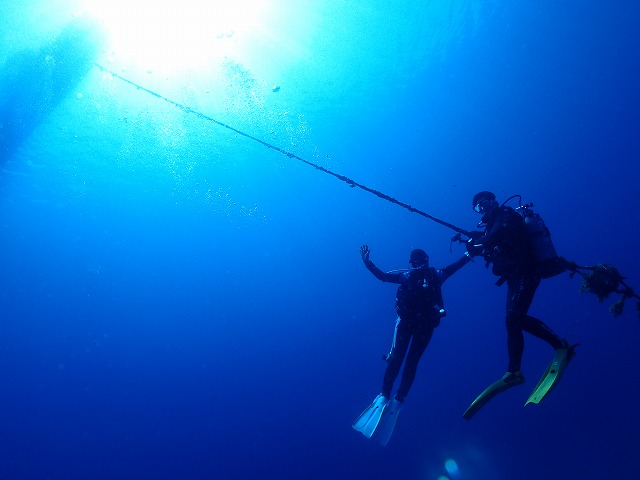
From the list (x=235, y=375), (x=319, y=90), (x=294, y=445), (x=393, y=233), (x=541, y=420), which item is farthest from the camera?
(x=235, y=375)

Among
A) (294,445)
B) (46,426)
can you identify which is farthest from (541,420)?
(46,426)

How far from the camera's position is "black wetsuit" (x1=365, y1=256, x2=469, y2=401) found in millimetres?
6973

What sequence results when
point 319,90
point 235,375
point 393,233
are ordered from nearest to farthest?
point 319,90, point 393,233, point 235,375

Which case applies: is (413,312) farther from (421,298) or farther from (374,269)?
(374,269)

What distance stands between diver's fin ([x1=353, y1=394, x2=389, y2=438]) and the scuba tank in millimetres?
3706

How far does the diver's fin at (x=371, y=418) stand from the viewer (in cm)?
652

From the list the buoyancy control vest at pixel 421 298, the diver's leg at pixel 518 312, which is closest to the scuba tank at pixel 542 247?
the diver's leg at pixel 518 312

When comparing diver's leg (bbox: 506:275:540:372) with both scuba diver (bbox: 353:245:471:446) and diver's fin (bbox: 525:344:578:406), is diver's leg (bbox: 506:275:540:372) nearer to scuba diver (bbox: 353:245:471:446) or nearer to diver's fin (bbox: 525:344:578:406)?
diver's fin (bbox: 525:344:578:406)

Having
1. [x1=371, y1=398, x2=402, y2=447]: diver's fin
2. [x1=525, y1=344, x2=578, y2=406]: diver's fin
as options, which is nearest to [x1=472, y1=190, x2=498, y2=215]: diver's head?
[x1=525, y1=344, x2=578, y2=406]: diver's fin

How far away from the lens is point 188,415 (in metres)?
49.2

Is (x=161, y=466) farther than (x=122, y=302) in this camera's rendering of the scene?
No

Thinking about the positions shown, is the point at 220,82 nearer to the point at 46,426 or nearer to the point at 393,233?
the point at 393,233

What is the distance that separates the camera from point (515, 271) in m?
4.98

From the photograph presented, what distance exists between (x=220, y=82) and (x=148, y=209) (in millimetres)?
26136
